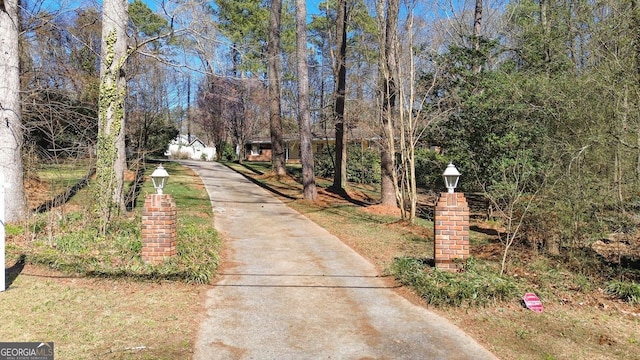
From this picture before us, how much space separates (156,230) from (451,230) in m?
4.21

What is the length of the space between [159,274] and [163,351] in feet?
7.53

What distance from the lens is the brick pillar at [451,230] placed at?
247 inches

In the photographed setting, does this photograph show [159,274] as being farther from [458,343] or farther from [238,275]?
[458,343]

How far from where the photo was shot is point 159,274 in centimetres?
607

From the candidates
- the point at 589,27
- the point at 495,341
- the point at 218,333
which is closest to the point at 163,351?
the point at 218,333

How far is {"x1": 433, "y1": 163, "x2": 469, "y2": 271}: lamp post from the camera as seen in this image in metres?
6.28

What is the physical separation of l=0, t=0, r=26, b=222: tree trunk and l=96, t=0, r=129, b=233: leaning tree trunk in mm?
1643

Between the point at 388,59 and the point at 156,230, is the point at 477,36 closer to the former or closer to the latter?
the point at 388,59

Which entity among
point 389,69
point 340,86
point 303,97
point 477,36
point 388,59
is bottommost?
point 303,97

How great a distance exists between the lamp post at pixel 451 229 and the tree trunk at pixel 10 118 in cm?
797

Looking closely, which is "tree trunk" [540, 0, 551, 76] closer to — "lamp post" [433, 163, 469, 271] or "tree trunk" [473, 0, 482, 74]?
"tree trunk" [473, 0, 482, 74]

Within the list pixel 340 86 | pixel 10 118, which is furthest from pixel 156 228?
pixel 340 86

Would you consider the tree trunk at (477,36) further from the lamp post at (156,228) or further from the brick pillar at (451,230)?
the lamp post at (156,228)

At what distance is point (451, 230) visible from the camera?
634 cm
